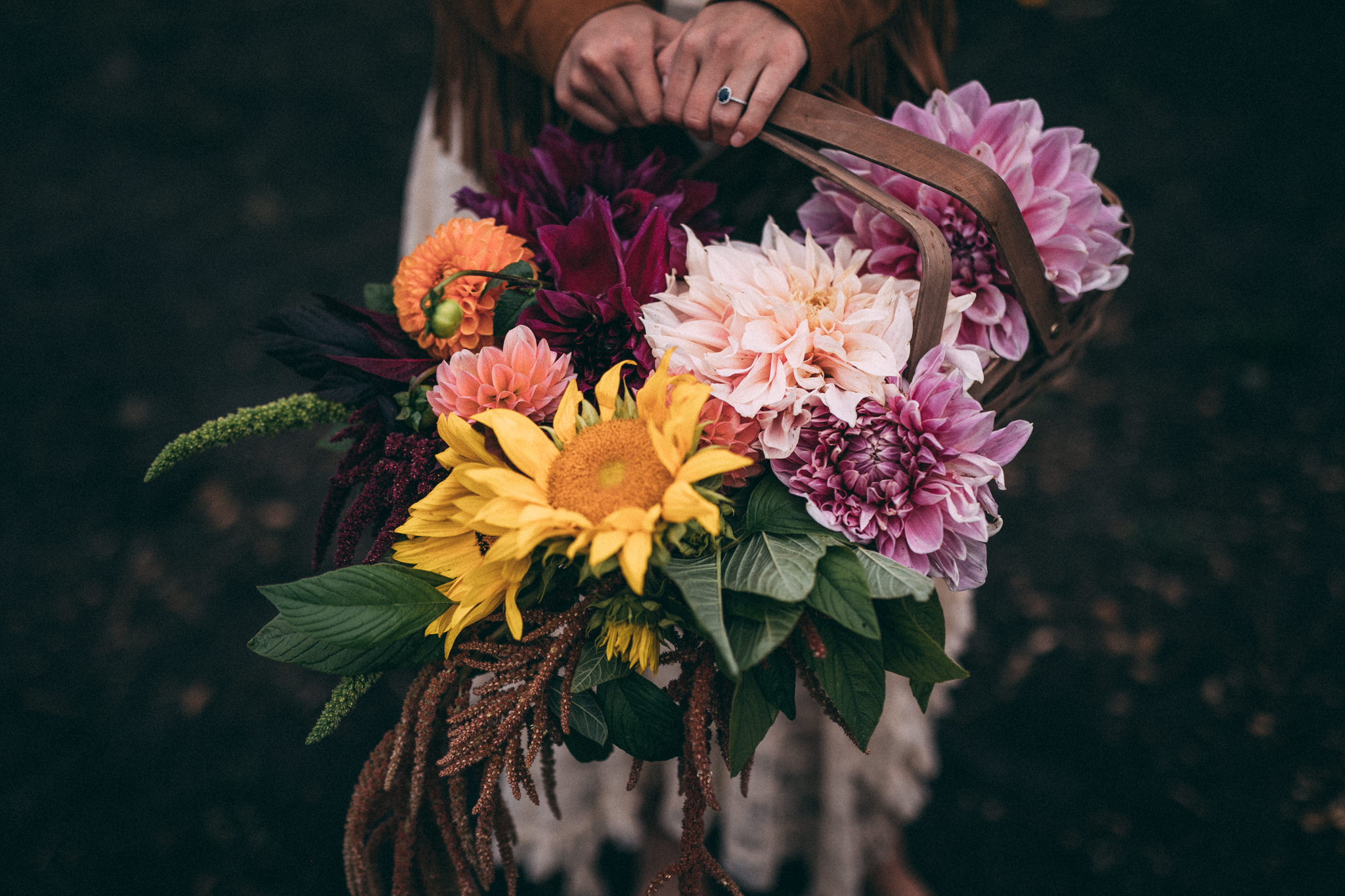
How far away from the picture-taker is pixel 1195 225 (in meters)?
2.40

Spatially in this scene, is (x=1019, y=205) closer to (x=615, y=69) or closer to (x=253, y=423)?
(x=615, y=69)

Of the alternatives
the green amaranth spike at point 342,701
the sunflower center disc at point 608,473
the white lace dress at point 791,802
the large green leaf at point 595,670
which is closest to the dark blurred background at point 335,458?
the white lace dress at point 791,802

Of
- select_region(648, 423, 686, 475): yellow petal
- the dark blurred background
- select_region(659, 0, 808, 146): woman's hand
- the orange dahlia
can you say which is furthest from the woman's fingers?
the dark blurred background

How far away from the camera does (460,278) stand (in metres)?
0.66

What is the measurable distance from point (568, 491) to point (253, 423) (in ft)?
1.01

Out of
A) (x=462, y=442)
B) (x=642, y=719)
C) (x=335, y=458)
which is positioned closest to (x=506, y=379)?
(x=462, y=442)

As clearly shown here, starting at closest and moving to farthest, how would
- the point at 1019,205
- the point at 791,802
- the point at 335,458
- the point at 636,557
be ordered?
Answer: the point at 636,557, the point at 1019,205, the point at 791,802, the point at 335,458

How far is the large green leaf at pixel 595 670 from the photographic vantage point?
0.57 m

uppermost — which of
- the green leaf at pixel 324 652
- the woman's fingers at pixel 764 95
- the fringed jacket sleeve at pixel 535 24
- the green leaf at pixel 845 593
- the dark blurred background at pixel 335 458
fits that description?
the fringed jacket sleeve at pixel 535 24

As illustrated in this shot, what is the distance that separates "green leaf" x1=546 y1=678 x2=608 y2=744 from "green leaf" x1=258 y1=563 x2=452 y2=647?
114 millimetres

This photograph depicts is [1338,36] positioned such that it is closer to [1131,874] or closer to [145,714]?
[1131,874]

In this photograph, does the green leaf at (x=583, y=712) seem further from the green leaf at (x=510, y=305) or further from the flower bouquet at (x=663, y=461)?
the green leaf at (x=510, y=305)

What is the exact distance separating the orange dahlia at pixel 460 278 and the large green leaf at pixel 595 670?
11.5 inches

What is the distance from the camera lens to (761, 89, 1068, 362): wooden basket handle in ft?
2.00
